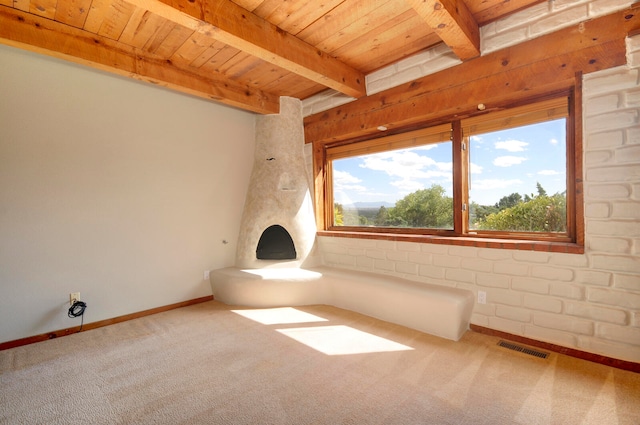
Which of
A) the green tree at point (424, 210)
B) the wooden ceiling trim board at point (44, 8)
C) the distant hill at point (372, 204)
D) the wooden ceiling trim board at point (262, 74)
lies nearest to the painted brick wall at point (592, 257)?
the green tree at point (424, 210)

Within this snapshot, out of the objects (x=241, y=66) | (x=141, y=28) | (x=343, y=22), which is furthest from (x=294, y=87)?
(x=141, y=28)

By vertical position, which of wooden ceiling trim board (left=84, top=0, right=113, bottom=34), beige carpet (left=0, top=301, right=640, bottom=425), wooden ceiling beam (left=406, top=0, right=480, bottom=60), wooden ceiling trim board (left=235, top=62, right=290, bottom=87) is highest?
wooden ceiling trim board (left=235, top=62, right=290, bottom=87)

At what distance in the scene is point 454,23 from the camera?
6.43ft

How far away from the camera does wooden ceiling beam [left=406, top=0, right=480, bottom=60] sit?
1.79 metres

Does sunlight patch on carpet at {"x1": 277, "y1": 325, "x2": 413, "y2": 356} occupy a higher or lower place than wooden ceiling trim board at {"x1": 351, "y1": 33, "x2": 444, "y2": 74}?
lower

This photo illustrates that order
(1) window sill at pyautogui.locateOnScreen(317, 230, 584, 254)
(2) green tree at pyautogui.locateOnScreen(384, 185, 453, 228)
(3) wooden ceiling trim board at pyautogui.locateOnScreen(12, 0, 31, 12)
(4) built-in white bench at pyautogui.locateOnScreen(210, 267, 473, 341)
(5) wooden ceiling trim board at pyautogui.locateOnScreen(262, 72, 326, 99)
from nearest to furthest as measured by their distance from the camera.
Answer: (3) wooden ceiling trim board at pyautogui.locateOnScreen(12, 0, 31, 12) → (1) window sill at pyautogui.locateOnScreen(317, 230, 584, 254) → (4) built-in white bench at pyautogui.locateOnScreen(210, 267, 473, 341) → (2) green tree at pyautogui.locateOnScreen(384, 185, 453, 228) → (5) wooden ceiling trim board at pyautogui.locateOnScreen(262, 72, 326, 99)

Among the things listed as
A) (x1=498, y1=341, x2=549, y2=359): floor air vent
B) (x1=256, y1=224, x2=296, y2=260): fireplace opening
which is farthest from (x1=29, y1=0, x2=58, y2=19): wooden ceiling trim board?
(x1=498, y1=341, x2=549, y2=359): floor air vent

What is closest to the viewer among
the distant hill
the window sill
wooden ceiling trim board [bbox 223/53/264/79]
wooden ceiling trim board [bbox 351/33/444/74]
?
the window sill

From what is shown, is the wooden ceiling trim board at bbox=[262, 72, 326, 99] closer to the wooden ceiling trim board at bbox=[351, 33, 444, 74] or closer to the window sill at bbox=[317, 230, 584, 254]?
the wooden ceiling trim board at bbox=[351, 33, 444, 74]

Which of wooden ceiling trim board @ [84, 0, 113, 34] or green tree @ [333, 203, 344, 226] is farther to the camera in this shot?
green tree @ [333, 203, 344, 226]

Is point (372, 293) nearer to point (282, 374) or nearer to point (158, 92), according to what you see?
point (282, 374)

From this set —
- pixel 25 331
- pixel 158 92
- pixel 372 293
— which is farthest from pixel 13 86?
pixel 372 293

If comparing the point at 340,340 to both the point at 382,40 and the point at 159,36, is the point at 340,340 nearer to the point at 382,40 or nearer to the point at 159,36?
the point at 382,40

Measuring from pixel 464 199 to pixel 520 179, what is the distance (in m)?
0.46
